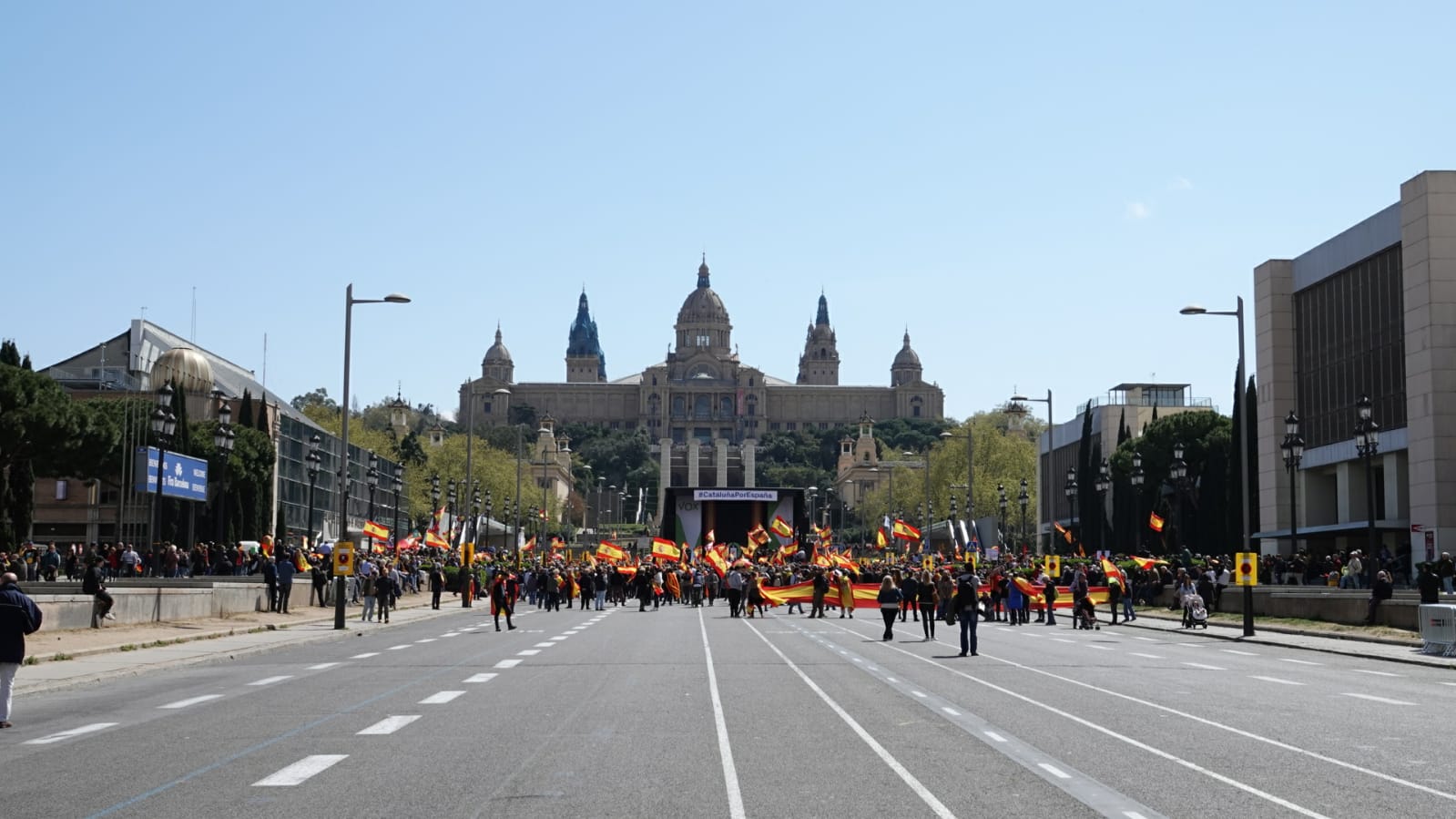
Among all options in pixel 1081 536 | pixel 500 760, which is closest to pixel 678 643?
pixel 500 760

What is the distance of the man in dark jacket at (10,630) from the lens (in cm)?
1677

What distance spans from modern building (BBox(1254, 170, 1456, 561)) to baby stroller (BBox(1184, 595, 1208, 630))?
43.3ft

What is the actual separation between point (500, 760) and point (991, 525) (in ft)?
249

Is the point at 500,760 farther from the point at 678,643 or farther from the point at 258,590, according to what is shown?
the point at 258,590

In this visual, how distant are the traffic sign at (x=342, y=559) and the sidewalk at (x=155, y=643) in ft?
4.60

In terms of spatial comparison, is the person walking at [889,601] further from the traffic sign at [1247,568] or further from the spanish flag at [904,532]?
the spanish flag at [904,532]

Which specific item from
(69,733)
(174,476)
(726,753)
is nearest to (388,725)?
(69,733)

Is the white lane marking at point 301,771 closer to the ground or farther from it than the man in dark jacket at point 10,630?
closer to the ground

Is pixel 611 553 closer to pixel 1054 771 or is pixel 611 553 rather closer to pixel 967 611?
pixel 967 611

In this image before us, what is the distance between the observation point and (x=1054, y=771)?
13.2m

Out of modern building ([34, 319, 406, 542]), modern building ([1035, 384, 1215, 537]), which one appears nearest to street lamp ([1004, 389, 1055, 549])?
modern building ([1035, 384, 1215, 537])

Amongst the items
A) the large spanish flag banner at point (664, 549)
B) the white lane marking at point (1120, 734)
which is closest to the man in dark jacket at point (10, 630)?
the white lane marking at point (1120, 734)

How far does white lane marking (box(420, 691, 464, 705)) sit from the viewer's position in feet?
64.7

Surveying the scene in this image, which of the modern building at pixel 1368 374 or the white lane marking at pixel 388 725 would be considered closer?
the white lane marking at pixel 388 725
